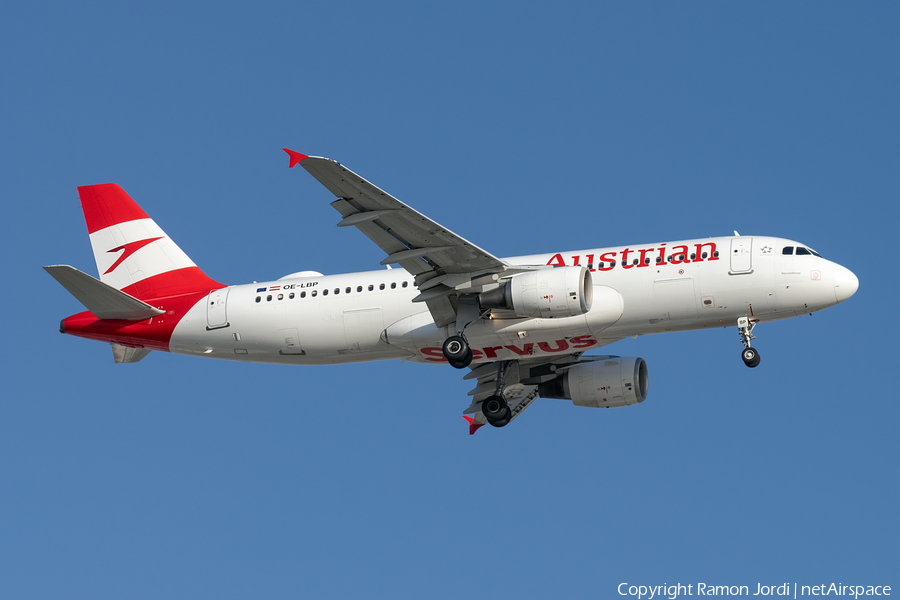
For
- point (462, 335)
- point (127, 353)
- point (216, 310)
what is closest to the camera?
point (462, 335)

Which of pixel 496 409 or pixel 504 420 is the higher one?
pixel 496 409

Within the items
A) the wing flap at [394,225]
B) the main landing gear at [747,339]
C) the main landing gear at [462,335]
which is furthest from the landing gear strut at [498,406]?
the main landing gear at [747,339]

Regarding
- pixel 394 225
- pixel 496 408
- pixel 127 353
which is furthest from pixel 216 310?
pixel 496 408

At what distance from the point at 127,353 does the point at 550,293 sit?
16.4m

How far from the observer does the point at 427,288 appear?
3556cm

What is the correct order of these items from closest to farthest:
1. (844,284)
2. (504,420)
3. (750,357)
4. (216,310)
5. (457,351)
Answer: (844,284)
(750,357)
(457,351)
(216,310)
(504,420)

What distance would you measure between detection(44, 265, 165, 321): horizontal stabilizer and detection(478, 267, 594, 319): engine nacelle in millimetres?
13296

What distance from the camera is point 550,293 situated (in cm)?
3394

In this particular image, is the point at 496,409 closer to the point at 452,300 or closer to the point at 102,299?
the point at 452,300

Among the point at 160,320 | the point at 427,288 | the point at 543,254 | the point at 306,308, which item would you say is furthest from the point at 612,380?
the point at 160,320

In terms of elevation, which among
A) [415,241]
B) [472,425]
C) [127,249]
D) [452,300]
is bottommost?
[472,425]

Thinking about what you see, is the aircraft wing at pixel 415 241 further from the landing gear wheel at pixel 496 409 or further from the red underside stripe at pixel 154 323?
the red underside stripe at pixel 154 323

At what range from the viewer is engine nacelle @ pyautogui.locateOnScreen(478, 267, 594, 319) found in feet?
111

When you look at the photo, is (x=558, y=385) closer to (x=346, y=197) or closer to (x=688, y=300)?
(x=688, y=300)
